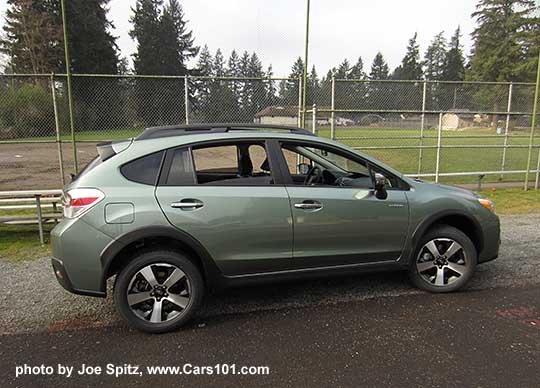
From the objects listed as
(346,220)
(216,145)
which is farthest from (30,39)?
(346,220)

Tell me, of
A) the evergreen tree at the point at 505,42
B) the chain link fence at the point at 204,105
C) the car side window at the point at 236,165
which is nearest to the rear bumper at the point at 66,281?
the car side window at the point at 236,165

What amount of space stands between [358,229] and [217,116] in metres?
5.57

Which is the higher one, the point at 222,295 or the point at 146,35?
the point at 146,35

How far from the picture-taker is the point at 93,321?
3.41 m

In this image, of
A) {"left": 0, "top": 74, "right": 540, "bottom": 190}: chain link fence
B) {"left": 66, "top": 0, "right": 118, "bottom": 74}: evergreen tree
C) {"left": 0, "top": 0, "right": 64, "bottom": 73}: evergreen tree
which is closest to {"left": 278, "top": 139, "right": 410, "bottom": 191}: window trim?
{"left": 0, "top": 74, "right": 540, "bottom": 190}: chain link fence

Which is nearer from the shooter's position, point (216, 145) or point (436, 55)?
point (216, 145)

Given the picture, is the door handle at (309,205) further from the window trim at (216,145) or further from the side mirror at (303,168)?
the side mirror at (303,168)

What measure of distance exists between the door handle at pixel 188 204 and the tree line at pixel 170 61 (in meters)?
4.79

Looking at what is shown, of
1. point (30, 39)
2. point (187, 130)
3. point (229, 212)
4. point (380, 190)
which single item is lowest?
point (229, 212)

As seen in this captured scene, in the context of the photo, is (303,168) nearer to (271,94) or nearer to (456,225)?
(456,225)

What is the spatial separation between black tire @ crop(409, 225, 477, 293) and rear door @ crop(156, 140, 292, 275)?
4.86 feet

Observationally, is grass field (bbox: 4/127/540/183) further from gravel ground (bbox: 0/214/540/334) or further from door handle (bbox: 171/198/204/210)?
door handle (bbox: 171/198/204/210)

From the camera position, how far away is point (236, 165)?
4.16m

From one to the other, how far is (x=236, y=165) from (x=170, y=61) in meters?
50.4
